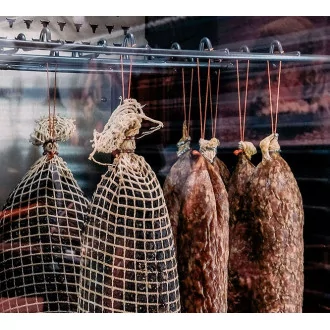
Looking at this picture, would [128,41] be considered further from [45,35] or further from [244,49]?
[244,49]

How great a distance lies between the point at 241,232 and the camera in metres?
2.08

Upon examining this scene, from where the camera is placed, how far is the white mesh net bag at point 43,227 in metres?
1.86

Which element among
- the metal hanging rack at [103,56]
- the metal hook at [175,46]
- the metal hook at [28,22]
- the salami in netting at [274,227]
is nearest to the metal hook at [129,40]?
the metal hanging rack at [103,56]

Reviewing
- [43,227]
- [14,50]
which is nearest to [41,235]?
[43,227]

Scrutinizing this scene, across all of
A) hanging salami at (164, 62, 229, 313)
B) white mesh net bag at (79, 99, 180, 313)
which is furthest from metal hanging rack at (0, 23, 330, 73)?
hanging salami at (164, 62, 229, 313)

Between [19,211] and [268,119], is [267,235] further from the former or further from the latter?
[19,211]

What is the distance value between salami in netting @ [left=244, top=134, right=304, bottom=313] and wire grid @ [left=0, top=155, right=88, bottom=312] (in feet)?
1.80

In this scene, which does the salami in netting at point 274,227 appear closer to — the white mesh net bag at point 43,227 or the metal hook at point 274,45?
the metal hook at point 274,45

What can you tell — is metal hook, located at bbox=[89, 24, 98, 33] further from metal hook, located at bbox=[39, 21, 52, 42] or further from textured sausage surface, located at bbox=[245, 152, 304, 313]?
textured sausage surface, located at bbox=[245, 152, 304, 313]

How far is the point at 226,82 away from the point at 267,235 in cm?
49

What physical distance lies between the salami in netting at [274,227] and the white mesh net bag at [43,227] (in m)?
0.55

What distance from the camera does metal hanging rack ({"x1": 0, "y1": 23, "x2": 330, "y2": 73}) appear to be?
178 centimetres

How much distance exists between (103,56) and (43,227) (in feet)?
1.70

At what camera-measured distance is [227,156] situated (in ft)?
6.84
